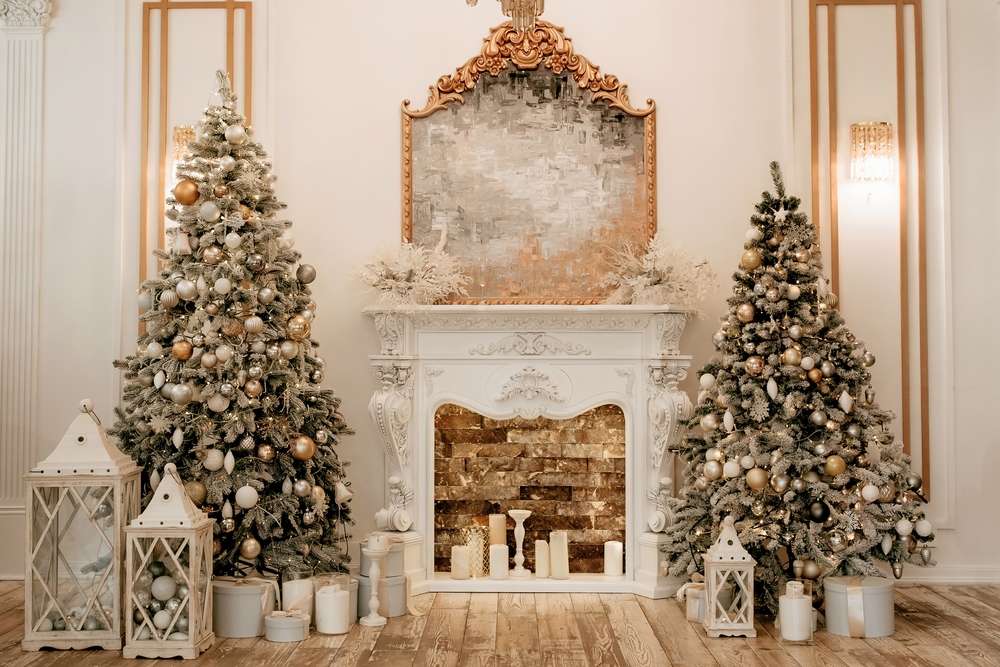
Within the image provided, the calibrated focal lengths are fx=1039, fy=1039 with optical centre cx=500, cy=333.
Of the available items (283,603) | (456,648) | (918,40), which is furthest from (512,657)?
(918,40)

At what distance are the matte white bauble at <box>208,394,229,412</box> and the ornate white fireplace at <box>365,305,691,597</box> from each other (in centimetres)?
95

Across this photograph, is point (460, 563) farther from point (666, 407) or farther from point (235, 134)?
point (235, 134)

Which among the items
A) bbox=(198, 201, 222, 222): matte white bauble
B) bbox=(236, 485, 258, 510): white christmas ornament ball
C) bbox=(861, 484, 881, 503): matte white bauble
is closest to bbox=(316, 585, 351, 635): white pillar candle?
bbox=(236, 485, 258, 510): white christmas ornament ball

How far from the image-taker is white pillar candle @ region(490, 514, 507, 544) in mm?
5633

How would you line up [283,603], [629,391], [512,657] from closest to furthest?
1. [512,657]
2. [283,603]
3. [629,391]

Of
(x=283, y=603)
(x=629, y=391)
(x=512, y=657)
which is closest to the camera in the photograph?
(x=512, y=657)

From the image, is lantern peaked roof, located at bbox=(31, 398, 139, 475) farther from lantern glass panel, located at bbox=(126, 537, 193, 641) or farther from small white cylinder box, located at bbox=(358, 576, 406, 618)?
small white cylinder box, located at bbox=(358, 576, 406, 618)

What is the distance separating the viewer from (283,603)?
15.5 ft

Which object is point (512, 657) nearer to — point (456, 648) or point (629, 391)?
point (456, 648)

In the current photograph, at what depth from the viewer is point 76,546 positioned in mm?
4363

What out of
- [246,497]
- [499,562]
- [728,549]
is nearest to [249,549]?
[246,497]

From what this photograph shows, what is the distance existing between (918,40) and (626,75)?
1.66 m

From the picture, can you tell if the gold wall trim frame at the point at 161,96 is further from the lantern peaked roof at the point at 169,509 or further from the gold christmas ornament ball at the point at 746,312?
the gold christmas ornament ball at the point at 746,312

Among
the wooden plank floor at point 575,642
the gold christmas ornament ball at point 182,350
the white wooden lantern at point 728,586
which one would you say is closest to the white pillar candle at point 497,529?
the wooden plank floor at point 575,642
